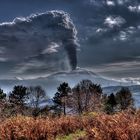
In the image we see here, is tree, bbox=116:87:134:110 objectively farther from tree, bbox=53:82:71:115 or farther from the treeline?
tree, bbox=53:82:71:115

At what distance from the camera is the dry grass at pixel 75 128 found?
34.1 ft

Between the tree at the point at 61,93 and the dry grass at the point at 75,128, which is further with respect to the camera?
the tree at the point at 61,93

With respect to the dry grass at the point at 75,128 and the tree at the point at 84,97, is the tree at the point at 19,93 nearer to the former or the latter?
the tree at the point at 84,97

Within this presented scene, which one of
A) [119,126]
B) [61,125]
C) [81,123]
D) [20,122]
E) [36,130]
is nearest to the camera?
[119,126]

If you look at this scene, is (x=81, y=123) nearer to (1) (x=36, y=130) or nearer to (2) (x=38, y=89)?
(1) (x=36, y=130)

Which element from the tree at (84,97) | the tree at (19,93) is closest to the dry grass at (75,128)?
the tree at (84,97)

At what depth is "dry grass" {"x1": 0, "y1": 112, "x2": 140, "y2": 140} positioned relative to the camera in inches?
409

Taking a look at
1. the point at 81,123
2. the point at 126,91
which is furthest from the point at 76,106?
the point at 81,123

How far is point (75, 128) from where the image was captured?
65.0 ft

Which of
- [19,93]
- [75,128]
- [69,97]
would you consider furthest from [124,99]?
[75,128]

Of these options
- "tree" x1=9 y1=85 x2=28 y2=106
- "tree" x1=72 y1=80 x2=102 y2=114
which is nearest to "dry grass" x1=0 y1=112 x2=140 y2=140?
"tree" x1=72 y1=80 x2=102 y2=114

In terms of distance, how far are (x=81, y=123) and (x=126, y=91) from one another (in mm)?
100868

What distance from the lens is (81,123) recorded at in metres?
20.8

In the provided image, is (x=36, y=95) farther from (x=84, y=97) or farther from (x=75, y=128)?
(x=75, y=128)
